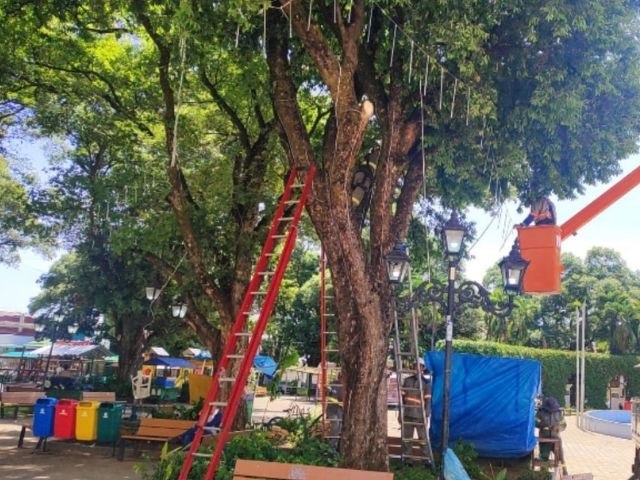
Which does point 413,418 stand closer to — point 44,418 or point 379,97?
point 379,97

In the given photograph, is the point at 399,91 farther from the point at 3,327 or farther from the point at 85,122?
the point at 3,327

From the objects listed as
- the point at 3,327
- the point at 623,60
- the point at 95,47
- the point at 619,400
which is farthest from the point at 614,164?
the point at 3,327

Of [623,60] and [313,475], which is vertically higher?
[623,60]

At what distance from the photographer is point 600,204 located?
9609 millimetres

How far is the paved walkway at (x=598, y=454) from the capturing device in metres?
13.5

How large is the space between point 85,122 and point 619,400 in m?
Answer: 34.5

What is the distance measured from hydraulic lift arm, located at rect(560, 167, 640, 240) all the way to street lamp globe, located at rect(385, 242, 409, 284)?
270cm

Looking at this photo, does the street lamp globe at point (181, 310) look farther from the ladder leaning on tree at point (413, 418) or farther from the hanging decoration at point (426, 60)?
the hanging decoration at point (426, 60)

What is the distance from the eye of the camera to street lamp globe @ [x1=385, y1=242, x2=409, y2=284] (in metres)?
8.54

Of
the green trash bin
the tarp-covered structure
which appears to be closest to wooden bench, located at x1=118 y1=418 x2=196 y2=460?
the green trash bin

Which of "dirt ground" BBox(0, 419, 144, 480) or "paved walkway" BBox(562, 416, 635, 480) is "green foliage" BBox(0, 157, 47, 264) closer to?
"dirt ground" BBox(0, 419, 144, 480)

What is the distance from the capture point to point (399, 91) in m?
9.42

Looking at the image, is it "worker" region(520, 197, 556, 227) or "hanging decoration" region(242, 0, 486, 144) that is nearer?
"hanging decoration" region(242, 0, 486, 144)

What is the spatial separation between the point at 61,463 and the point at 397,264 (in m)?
7.03
